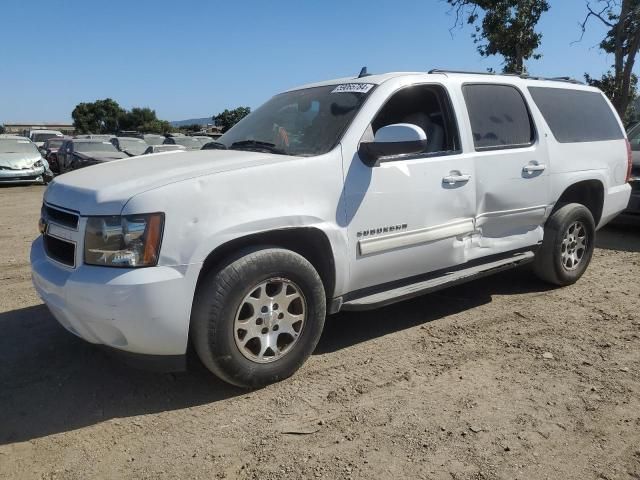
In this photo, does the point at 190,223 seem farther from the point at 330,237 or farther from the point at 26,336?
the point at 26,336

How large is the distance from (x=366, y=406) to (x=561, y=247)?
2.89m

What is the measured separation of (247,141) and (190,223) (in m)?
A: 1.31

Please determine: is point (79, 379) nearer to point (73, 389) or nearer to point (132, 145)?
point (73, 389)

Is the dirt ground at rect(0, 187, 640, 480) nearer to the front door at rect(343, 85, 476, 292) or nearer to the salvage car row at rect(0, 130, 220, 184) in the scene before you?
the front door at rect(343, 85, 476, 292)

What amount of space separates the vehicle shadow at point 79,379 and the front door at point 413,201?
0.69 meters

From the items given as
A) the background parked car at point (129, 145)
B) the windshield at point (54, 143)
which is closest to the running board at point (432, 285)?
the background parked car at point (129, 145)

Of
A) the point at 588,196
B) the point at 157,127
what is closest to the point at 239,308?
the point at 588,196

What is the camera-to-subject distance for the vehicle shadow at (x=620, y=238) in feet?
23.5

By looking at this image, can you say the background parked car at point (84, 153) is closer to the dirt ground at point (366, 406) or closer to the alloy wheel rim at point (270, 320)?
the dirt ground at point (366, 406)

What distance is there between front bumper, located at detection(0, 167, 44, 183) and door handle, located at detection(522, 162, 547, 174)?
1497 cm

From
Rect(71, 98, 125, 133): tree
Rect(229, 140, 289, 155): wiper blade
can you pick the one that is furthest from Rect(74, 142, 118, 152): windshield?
Rect(71, 98, 125, 133): tree

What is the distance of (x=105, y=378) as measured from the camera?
3.36 m

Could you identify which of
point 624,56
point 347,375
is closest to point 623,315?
point 347,375

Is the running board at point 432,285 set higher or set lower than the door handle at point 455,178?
lower
